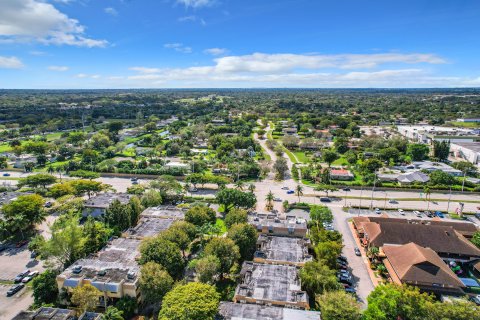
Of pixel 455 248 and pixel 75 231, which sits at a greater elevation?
pixel 75 231

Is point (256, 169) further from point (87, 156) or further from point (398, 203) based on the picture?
point (87, 156)

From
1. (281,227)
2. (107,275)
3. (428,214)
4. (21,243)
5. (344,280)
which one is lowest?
(428,214)

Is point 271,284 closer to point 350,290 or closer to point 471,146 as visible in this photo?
point 350,290

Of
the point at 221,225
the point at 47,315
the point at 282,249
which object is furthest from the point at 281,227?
the point at 47,315

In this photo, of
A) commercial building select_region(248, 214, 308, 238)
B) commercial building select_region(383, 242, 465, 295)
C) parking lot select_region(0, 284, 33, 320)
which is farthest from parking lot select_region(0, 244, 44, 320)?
commercial building select_region(383, 242, 465, 295)

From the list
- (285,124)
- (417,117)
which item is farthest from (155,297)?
(417,117)

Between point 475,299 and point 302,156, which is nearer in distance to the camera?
point 475,299

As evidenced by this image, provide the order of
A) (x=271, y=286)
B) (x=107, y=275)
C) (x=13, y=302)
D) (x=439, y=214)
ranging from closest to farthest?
(x=271, y=286) < (x=107, y=275) < (x=13, y=302) < (x=439, y=214)
